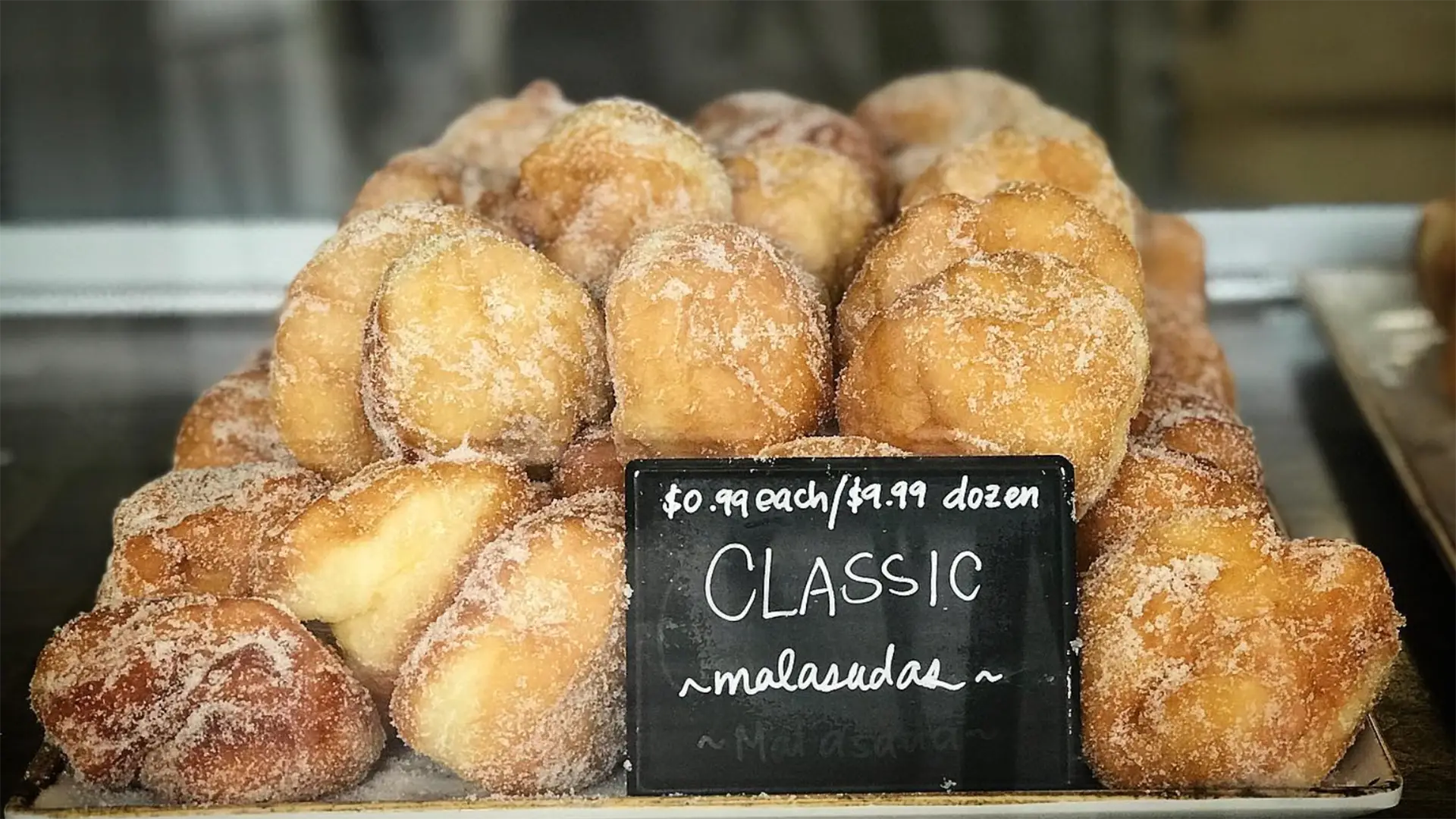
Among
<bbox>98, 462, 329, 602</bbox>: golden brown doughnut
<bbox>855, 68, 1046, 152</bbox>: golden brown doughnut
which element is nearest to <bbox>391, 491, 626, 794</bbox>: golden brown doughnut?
<bbox>98, 462, 329, 602</bbox>: golden brown doughnut

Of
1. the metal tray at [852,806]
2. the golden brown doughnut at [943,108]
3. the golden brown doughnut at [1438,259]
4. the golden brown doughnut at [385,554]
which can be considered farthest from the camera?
the golden brown doughnut at [1438,259]

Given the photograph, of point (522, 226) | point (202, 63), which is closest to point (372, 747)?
point (522, 226)

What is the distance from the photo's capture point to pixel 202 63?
270 cm

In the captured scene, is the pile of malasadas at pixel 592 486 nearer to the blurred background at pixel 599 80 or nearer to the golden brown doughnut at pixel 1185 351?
the golden brown doughnut at pixel 1185 351

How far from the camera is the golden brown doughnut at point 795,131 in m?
2.01

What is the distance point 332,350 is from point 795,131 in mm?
778

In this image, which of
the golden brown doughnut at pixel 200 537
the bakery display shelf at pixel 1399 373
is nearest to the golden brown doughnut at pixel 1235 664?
the bakery display shelf at pixel 1399 373

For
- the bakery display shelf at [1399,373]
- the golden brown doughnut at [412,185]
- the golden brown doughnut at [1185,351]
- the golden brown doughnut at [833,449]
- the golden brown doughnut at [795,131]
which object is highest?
the golden brown doughnut at [795,131]

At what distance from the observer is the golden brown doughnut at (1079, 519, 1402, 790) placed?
1.31 m

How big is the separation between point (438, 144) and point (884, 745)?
1227mm

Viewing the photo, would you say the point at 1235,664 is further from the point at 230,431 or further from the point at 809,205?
the point at 230,431

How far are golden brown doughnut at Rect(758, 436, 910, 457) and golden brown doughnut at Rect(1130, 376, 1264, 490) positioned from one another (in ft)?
1.42

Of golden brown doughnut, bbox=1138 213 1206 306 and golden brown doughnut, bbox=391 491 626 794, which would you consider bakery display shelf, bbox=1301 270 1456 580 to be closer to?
golden brown doughnut, bbox=1138 213 1206 306

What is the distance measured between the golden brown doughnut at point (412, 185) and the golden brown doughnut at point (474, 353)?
0.37 metres
